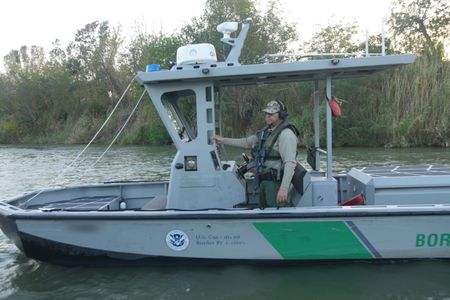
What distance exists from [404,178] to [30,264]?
4.38 m

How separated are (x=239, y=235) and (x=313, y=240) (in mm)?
747

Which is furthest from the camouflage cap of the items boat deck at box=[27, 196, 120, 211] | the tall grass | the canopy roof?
the tall grass

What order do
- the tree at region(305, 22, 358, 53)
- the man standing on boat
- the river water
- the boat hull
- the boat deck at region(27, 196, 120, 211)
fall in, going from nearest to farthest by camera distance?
the river water → the boat hull → the man standing on boat → the boat deck at region(27, 196, 120, 211) → the tree at region(305, 22, 358, 53)

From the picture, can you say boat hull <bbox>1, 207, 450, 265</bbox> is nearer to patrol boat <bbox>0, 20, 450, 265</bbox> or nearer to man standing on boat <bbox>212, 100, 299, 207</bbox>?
patrol boat <bbox>0, 20, 450, 265</bbox>

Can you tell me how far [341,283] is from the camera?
4.58m

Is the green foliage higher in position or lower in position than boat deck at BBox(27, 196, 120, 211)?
higher

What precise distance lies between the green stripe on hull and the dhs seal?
2.44ft

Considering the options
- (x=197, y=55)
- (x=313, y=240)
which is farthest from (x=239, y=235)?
(x=197, y=55)

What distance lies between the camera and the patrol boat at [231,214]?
4.59m

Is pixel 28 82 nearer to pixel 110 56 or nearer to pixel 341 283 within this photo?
pixel 110 56

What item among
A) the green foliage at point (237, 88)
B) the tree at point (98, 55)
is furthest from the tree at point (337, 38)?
the tree at point (98, 55)

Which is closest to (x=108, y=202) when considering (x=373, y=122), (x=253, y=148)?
(x=253, y=148)

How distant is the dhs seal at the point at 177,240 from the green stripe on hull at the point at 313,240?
745 mm

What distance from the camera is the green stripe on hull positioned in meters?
4.61
